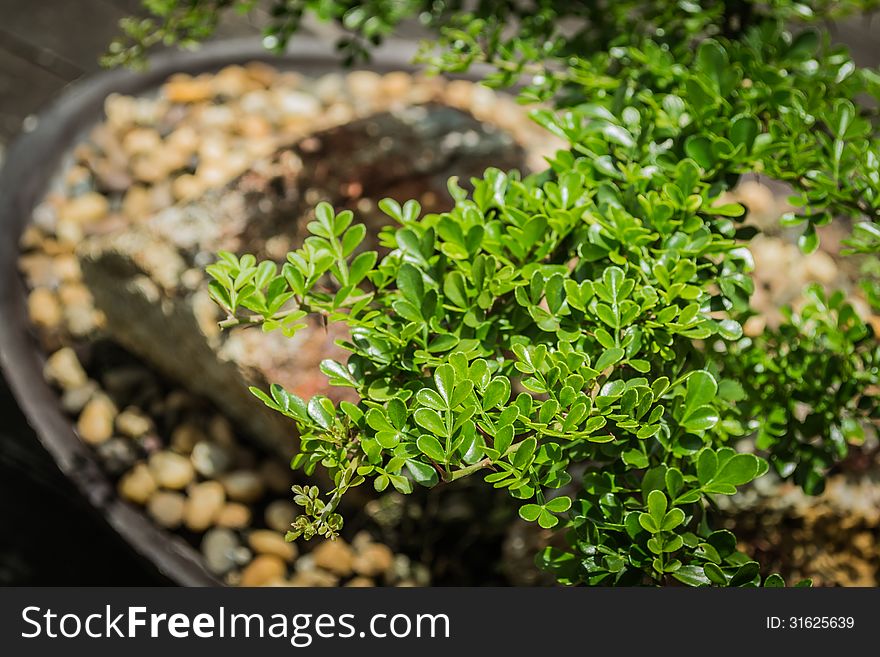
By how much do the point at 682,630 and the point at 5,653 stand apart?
0.79 m

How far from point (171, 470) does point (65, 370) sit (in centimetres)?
30

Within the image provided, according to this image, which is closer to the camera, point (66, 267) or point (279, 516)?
point (279, 516)

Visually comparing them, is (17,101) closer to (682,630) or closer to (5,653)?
(5,653)

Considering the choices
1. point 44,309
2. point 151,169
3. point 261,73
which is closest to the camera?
point 44,309

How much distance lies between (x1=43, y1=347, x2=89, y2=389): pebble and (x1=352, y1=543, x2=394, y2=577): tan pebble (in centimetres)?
63

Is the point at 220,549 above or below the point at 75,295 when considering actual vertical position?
below

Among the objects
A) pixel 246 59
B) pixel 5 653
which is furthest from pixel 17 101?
pixel 5 653

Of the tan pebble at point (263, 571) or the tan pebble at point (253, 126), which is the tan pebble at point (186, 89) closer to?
the tan pebble at point (253, 126)

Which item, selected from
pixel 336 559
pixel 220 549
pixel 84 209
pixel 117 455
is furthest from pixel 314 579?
pixel 84 209

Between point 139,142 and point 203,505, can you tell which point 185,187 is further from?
point 203,505

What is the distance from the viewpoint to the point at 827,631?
0.94 m

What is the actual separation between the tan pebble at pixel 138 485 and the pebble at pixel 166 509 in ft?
0.05

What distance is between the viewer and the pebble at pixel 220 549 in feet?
4.90

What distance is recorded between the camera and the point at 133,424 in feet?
5.32
